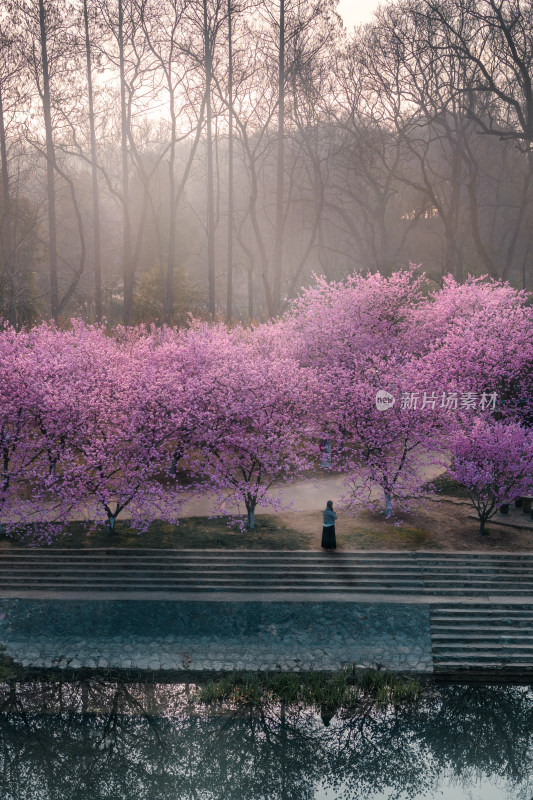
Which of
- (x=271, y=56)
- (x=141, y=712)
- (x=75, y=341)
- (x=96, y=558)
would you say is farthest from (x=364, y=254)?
(x=141, y=712)

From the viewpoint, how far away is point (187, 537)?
21.8 m

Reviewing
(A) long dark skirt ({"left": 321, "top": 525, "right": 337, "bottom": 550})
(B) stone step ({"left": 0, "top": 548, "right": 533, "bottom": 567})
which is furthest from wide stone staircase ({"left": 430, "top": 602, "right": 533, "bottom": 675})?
(A) long dark skirt ({"left": 321, "top": 525, "right": 337, "bottom": 550})

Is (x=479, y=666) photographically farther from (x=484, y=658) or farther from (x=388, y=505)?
(x=388, y=505)

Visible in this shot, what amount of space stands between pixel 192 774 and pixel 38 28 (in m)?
35.3

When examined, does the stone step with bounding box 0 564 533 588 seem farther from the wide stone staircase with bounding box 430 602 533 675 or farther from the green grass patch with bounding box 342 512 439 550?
the green grass patch with bounding box 342 512 439 550

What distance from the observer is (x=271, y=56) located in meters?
40.4

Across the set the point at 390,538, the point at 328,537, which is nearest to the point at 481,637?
the point at 390,538

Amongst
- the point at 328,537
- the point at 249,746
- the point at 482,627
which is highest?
the point at 328,537

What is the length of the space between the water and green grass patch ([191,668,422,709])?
0.25m

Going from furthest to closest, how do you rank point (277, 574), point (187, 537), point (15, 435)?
point (15, 435), point (187, 537), point (277, 574)

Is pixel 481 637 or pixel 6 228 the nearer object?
pixel 481 637

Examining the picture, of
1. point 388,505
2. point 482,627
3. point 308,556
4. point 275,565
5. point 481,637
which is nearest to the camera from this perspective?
point 481,637

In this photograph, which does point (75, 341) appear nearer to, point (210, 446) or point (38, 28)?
point (210, 446)

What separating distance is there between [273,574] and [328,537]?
193 cm
